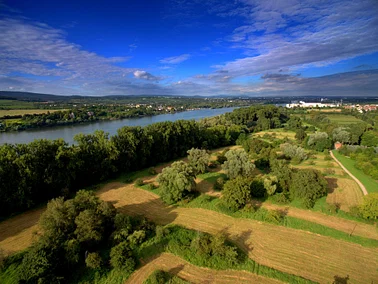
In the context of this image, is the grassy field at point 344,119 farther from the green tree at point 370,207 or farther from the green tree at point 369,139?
the green tree at point 370,207

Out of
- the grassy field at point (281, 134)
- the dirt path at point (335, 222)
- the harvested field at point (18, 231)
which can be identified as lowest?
the dirt path at point (335, 222)

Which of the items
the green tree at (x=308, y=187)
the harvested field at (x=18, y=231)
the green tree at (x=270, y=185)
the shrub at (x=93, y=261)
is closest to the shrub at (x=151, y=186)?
the harvested field at (x=18, y=231)

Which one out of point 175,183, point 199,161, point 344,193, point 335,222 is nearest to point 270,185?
point 335,222

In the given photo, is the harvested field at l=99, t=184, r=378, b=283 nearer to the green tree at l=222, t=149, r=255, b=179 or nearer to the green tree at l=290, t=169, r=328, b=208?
the green tree at l=290, t=169, r=328, b=208

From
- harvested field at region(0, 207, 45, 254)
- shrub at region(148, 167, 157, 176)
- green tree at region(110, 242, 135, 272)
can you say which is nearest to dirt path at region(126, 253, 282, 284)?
green tree at region(110, 242, 135, 272)

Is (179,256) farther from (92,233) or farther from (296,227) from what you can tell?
(296,227)

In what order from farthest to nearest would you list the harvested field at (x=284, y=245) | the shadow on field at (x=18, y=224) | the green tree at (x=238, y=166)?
the green tree at (x=238, y=166) → the shadow on field at (x=18, y=224) → the harvested field at (x=284, y=245)

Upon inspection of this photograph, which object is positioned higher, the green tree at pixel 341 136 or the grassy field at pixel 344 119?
the grassy field at pixel 344 119

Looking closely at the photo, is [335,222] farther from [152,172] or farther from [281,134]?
[281,134]

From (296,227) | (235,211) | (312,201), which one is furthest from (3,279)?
(312,201)
